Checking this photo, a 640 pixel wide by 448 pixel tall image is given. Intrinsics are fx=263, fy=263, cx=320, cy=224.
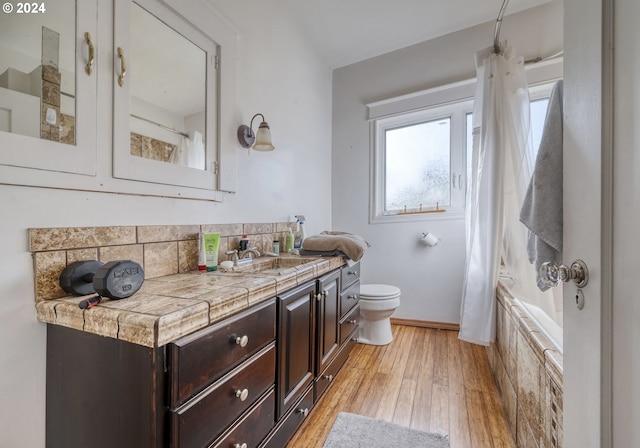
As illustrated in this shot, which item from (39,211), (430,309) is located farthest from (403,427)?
(39,211)

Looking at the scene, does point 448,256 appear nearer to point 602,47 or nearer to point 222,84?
point 602,47

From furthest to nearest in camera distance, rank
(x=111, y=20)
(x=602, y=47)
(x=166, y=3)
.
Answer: (x=166, y=3) < (x=111, y=20) < (x=602, y=47)

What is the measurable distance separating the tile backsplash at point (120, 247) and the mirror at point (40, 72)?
0.31m

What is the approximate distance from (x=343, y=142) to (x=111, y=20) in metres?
2.30

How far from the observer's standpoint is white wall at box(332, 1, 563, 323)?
7.49ft

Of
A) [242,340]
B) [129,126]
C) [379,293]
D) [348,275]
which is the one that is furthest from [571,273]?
[379,293]

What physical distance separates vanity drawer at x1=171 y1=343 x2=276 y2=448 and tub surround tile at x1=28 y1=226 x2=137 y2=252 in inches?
25.1

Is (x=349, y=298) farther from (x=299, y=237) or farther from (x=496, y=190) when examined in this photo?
(x=496, y=190)

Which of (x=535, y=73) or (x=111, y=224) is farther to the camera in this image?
(x=535, y=73)

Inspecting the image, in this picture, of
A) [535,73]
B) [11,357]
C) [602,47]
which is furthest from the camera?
[535,73]

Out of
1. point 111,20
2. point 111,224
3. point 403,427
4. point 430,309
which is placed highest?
point 111,20

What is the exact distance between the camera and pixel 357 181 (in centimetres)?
293

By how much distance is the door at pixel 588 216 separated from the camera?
536 millimetres

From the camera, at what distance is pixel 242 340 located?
85cm
